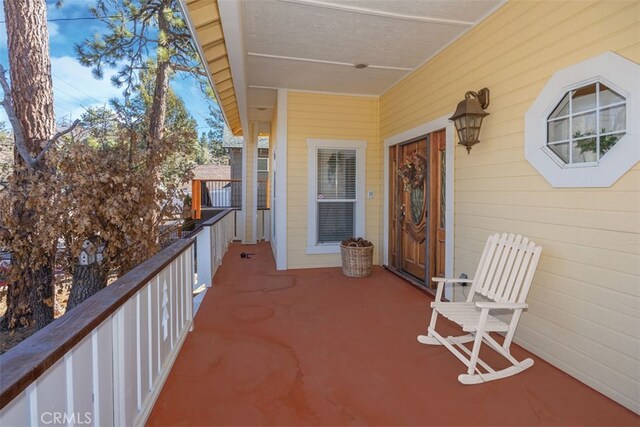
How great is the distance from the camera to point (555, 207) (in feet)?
7.80

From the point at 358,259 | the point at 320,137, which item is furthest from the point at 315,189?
the point at 358,259

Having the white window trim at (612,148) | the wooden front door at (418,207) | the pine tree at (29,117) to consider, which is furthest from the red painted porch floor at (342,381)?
the pine tree at (29,117)

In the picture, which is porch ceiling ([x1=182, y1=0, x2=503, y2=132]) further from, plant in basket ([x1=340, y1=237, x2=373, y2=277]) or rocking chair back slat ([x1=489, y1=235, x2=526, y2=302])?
plant in basket ([x1=340, y1=237, x2=373, y2=277])

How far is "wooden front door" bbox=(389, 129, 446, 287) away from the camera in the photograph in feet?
13.1

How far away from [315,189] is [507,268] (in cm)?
325

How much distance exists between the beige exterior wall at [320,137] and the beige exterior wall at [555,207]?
1987 millimetres

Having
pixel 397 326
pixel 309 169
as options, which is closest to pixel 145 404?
pixel 397 326

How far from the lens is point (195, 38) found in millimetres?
3219

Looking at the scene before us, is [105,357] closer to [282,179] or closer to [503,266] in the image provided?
[503,266]

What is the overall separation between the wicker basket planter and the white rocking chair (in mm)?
1976

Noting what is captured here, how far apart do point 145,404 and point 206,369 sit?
A: 0.53 meters

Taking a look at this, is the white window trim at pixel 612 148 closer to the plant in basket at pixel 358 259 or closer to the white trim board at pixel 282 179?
the plant in basket at pixel 358 259

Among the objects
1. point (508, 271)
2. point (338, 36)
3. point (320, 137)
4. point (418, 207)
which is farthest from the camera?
point (320, 137)

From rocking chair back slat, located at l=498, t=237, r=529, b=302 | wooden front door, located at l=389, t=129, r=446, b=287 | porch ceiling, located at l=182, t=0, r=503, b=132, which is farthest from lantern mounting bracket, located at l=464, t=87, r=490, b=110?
rocking chair back slat, located at l=498, t=237, r=529, b=302
